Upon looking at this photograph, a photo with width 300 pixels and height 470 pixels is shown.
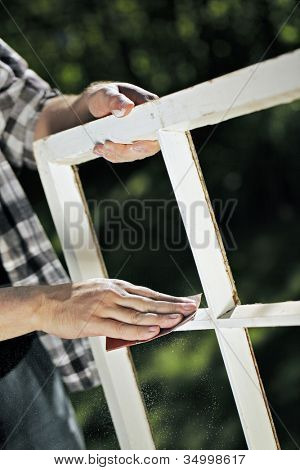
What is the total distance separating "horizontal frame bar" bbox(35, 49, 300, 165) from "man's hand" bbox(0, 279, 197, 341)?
17 centimetres

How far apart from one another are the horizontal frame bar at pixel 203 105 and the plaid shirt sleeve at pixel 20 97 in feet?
0.27

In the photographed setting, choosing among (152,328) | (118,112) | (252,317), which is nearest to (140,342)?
(152,328)

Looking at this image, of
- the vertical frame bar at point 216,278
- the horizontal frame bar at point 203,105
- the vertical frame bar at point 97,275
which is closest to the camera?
the horizontal frame bar at point 203,105

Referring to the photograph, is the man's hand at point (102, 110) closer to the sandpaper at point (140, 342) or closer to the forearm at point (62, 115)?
the forearm at point (62, 115)

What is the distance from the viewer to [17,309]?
811 millimetres

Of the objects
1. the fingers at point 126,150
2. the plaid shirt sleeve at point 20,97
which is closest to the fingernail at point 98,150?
the fingers at point 126,150

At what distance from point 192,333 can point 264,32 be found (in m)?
0.35

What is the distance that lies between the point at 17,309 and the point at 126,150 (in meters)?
0.23

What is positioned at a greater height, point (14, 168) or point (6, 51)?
point (6, 51)

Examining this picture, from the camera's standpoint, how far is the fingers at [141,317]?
78 centimetres

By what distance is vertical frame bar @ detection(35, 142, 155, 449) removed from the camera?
86cm
